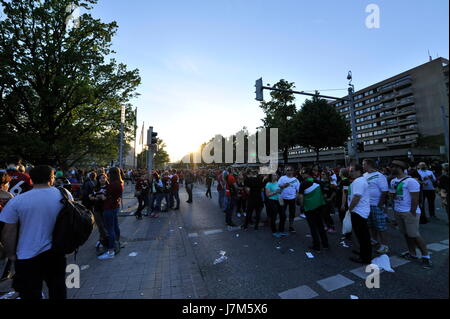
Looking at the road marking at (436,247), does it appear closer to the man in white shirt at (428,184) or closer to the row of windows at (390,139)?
the man in white shirt at (428,184)

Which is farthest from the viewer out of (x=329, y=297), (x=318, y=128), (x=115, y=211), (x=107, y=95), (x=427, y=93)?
(x=427, y=93)

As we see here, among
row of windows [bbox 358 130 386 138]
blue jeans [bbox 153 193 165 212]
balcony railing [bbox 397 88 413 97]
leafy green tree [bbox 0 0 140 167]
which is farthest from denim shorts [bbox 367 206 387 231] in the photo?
row of windows [bbox 358 130 386 138]

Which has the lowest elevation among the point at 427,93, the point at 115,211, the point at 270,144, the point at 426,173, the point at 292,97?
the point at 115,211

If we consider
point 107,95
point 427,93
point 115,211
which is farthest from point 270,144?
point 427,93

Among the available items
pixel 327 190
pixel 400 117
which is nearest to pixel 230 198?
pixel 327 190

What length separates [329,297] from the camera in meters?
2.83

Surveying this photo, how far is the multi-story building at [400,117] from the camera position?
45300mm

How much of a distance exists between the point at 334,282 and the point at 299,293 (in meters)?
0.73

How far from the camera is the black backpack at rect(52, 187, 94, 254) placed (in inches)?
84.5

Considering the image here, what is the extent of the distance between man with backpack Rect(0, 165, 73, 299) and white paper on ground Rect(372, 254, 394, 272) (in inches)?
192

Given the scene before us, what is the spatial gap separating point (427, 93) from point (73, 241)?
6917cm

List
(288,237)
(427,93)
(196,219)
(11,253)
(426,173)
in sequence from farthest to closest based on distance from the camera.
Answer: (427,93) < (196,219) < (426,173) < (288,237) < (11,253)

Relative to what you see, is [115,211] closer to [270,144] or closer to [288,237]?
[288,237]

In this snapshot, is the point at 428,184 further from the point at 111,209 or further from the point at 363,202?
Result: the point at 111,209
